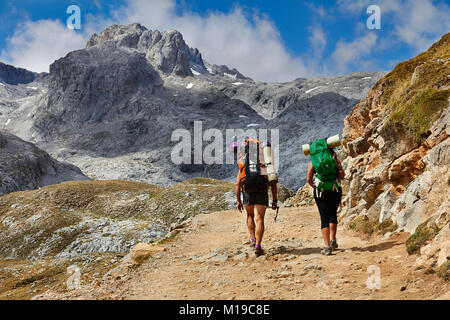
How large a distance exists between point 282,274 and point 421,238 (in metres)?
3.27

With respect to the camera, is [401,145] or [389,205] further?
[401,145]

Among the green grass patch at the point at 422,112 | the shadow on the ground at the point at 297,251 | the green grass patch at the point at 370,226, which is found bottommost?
the shadow on the ground at the point at 297,251

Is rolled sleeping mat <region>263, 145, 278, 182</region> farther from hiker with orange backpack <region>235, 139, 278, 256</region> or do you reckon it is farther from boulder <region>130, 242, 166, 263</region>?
boulder <region>130, 242, 166, 263</region>

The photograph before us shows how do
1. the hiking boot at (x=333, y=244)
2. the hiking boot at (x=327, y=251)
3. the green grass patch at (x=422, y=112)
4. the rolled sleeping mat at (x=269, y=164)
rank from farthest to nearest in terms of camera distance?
1. the green grass patch at (x=422, y=112)
2. the rolled sleeping mat at (x=269, y=164)
3. the hiking boot at (x=333, y=244)
4. the hiking boot at (x=327, y=251)

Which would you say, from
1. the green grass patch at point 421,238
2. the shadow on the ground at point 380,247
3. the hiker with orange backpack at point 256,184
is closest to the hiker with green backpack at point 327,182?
the shadow on the ground at point 380,247

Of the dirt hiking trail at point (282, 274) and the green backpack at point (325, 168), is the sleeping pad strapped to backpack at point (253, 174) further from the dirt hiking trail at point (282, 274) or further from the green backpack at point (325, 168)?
the dirt hiking trail at point (282, 274)

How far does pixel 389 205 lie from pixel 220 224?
10.7m

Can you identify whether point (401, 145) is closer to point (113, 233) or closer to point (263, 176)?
point (263, 176)

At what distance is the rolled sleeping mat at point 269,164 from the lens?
9.23m

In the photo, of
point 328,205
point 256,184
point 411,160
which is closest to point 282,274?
point 328,205

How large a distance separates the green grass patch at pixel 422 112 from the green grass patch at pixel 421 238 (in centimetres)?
452

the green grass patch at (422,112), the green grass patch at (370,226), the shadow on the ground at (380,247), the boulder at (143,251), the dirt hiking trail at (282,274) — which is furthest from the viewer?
the boulder at (143,251)

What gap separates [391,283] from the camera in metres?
5.77

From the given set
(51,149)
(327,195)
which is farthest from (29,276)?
(51,149)
